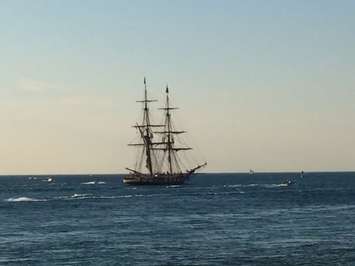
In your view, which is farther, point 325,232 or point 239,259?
point 325,232

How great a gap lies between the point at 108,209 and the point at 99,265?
219 ft

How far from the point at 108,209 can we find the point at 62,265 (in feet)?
217

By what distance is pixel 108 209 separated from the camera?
126 m

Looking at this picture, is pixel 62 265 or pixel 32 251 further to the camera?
pixel 32 251

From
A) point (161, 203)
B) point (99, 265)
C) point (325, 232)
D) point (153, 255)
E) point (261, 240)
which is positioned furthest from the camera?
point (161, 203)

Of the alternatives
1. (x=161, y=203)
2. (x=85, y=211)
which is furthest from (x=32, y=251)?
(x=161, y=203)

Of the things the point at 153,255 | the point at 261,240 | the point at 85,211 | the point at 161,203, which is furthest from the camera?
the point at 161,203

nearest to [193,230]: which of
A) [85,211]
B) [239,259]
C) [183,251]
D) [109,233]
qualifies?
[109,233]

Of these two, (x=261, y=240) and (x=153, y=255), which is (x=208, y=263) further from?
(x=261, y=240)

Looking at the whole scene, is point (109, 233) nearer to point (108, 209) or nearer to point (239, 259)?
point (239, 259)

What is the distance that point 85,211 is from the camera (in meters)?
122

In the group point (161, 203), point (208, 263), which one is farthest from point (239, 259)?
point (161, 203)

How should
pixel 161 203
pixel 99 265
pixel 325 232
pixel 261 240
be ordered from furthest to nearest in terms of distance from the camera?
pixel 161 203
pixel 325 232
pixel 261 240
pixel 99 265

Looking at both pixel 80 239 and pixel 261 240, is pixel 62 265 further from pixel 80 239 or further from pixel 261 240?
pixel 261 240
